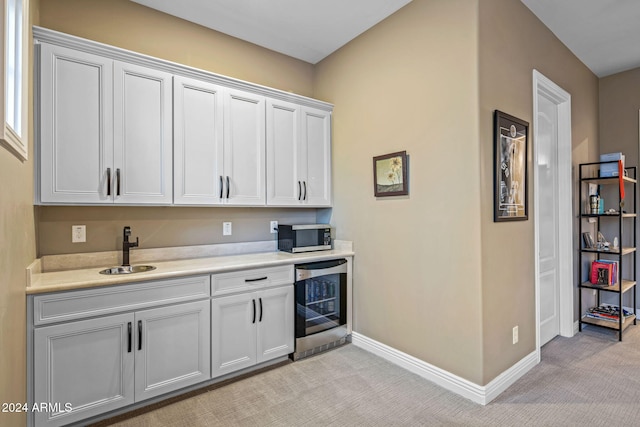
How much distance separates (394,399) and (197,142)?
7.86 ft

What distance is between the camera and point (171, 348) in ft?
7.15

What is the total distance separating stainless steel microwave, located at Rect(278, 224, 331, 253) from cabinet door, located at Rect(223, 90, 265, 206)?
0.41 m

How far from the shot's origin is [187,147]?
2531 mm

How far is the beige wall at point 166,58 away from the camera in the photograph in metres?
2.31

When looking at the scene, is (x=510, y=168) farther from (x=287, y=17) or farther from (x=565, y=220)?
(x=287, y=17)

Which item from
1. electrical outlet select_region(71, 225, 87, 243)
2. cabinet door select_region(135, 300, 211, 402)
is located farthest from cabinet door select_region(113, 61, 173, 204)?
cabinet door select_region(135, 300, 211, 402)

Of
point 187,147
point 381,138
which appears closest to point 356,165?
point 381,138

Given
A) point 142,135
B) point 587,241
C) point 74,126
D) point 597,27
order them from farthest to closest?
point 587,241, point 597,27, point 142,135, point 74,126

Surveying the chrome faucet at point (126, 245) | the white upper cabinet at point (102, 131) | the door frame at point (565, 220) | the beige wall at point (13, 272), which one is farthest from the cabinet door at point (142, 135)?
the door frame at point (565, 220)

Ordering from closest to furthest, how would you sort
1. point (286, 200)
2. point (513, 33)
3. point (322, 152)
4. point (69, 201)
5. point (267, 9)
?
point (69, 201) < point (513, 33) < point (267, 9) < point (286, 200) < point (322, 152)

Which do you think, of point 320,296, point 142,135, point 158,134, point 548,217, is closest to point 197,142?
point 158,134

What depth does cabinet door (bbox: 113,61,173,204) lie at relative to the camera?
2256 mm

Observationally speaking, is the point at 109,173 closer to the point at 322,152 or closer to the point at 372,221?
the point at 322,152

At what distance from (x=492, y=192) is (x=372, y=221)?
3.41 ft
